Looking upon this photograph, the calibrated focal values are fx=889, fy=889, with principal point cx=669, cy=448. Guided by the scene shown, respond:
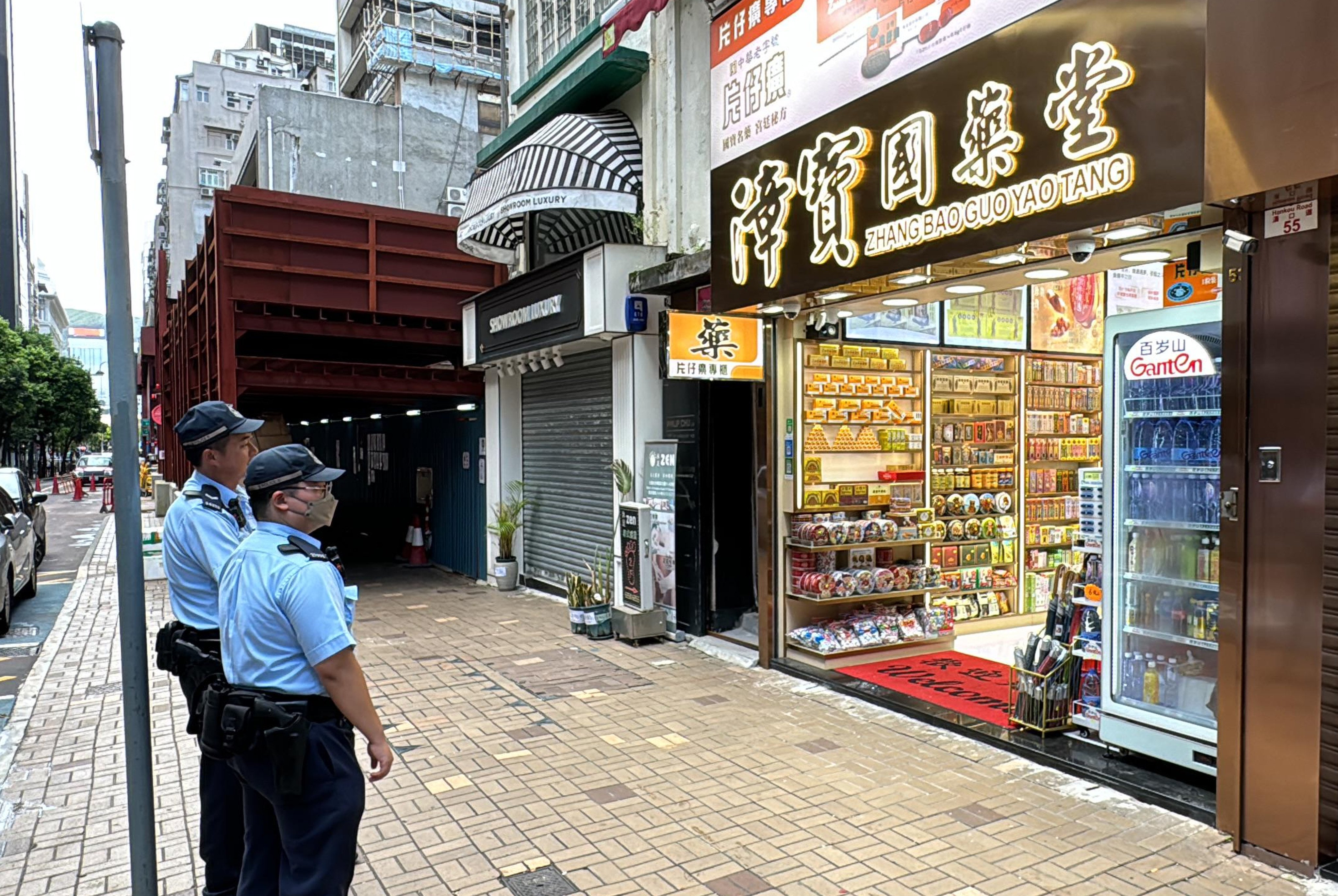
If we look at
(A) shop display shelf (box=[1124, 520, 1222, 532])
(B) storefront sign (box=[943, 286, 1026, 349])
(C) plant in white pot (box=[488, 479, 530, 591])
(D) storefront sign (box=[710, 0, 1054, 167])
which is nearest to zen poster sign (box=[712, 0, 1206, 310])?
(D) storefront sign (box=[710, 0, 1054, 167])

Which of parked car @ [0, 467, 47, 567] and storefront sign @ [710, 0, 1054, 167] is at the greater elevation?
storefront sign @ [710, 0, 1054, 167]

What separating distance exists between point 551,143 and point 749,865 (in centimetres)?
805

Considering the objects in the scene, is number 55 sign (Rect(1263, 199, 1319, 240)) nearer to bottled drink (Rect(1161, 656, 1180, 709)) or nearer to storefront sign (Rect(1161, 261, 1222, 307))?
storefront sign (Rect(1161, 261, 1222, 307))

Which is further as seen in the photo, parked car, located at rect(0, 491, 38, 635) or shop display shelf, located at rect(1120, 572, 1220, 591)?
parked car, located at rect(0, 491, 38, 635)

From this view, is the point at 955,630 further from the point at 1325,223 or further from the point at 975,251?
the point at 1325,223

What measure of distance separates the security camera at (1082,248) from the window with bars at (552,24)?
724 centimetres

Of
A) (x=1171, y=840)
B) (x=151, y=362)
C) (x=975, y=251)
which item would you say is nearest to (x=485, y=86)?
(x=151, y=362)

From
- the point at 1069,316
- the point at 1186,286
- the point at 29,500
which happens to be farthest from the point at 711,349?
the point at 29,500

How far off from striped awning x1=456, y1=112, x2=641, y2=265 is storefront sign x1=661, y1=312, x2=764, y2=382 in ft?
8.96

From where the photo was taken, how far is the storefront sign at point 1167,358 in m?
4.77

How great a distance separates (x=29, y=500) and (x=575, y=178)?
1115 centimetres

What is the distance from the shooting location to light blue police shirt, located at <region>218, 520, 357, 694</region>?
277 cm

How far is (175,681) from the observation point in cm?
743

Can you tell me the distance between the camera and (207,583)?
3.64m
